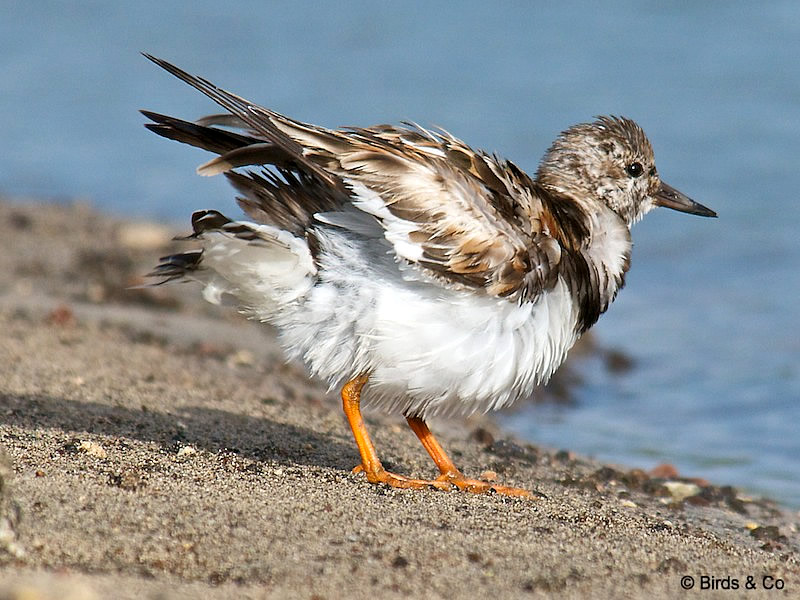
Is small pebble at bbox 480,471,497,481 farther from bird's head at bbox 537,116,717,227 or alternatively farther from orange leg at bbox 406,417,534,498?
bird's head at bbox 537,116,717,227

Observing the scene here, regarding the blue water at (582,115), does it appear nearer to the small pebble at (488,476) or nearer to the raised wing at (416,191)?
the small pebble at (488,476)

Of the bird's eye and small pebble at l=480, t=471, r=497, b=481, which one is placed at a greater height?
the bird's eye

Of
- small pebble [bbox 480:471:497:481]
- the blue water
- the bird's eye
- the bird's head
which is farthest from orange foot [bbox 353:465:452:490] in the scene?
the blue water

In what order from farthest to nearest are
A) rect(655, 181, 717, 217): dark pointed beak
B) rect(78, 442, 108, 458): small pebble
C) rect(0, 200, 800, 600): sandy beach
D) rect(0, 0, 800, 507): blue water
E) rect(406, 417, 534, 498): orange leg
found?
rect(0, 0, 800, 507): blue water → rect(655, 181, 717, 217): dark pointed beak → rect(406, 417, 534, 498): orange leg → rect(78, 442, 108, 458): small pebble → rect(0, 200, 800, 600): sandy beach

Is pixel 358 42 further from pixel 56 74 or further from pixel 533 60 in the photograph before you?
pixel 56 74

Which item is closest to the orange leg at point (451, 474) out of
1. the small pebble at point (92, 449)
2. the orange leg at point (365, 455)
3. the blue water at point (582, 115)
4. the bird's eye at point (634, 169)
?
the orange leg at point (365, 455)

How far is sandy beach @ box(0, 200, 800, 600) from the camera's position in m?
4.07

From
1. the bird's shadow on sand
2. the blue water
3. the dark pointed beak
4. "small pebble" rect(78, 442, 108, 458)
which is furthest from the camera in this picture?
the blue water

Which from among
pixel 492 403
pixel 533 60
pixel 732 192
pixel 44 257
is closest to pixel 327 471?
pixel 492 403

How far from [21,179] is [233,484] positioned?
482 inches

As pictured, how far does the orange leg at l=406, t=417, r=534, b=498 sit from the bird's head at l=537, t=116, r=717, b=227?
1435mm

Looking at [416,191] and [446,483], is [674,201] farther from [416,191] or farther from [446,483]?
[446,483]

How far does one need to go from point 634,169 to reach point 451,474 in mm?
1925

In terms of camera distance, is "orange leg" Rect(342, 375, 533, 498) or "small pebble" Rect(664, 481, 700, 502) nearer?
"orange leg" Rect(342, 375, 533, 498)
